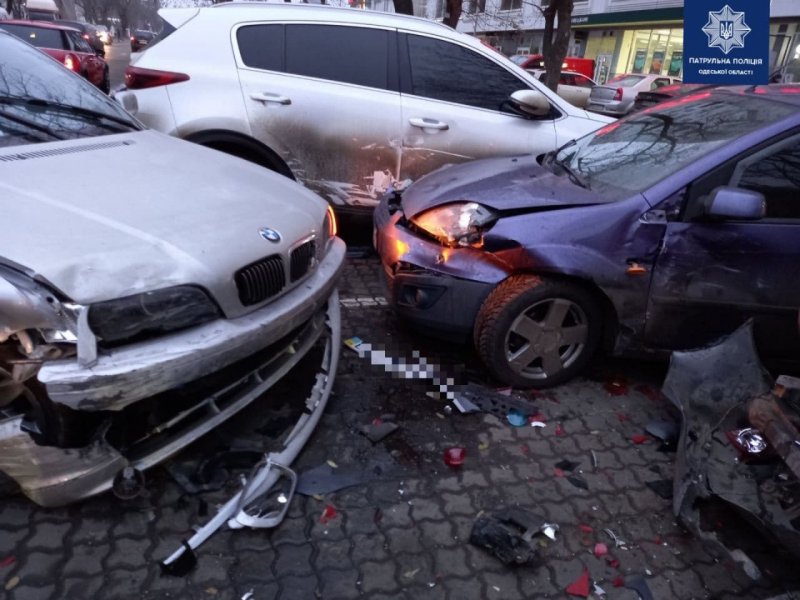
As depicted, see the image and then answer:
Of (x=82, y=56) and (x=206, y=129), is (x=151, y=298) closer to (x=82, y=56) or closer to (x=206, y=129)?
(x=206, y=129)

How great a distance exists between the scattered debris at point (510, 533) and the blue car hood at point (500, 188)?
5.19 feet

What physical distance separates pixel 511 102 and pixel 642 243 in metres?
2.30

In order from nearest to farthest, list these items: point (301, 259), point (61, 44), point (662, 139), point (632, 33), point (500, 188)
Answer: point (301, 259), point (500, 188), point (662, 139), point (61, 44), point (632, 33)

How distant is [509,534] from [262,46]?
13.6 ft

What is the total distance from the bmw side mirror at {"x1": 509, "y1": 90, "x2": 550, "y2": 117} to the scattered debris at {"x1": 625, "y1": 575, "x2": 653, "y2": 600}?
363cm

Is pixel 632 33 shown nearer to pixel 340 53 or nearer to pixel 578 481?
pixel 340 53

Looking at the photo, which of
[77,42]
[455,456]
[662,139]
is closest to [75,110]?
[455,456]

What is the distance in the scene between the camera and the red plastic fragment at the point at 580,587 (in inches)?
85.0

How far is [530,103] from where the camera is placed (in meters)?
4.67

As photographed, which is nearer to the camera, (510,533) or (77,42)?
(510,533)

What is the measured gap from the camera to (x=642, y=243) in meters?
3.03

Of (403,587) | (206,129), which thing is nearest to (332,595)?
(403,587)

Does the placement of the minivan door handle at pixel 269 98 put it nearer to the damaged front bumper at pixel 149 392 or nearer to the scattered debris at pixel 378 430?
the damaged front bumper at pixel 149 392

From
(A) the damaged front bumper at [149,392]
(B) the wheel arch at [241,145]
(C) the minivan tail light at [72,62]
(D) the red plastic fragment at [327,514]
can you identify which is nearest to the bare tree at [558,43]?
(B) the wheel arch at [241,145]
